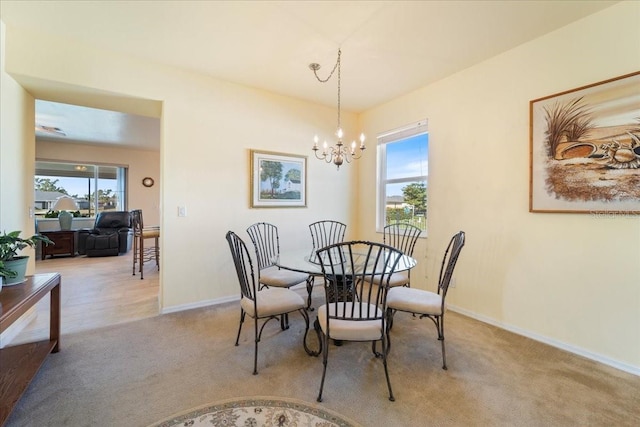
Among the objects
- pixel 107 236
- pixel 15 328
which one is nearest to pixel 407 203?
pixel 15 328

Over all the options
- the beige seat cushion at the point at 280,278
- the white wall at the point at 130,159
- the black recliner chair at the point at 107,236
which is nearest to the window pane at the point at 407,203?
the beige seat cushion at the point at 280,278

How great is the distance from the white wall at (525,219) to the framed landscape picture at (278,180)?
1.70 metres

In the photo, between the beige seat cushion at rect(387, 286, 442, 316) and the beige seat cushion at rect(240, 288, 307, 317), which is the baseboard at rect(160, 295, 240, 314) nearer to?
the beige seat cushion at rect(240, 288, 307, 317)

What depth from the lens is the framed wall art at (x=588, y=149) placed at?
2.01 metres

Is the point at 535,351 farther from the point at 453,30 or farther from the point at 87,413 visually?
the point at 87,413

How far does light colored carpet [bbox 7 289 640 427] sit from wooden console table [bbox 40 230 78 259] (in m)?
4.98

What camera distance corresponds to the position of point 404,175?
151 inches

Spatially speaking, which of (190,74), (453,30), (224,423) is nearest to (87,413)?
(224,423)

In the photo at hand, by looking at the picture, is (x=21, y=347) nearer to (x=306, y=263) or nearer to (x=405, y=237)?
(x=306, y=263)

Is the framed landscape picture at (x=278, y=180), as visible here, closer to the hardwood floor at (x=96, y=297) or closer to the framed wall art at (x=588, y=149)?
the hardwood floor at (x=96, y=297)

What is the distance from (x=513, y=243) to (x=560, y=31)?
1.85 metres

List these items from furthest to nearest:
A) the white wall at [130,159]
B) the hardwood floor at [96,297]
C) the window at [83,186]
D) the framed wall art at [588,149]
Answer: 1. the window at [83,186]
2. the white wall at [130,159]
3. the hardwood floor at [96,297]
4. the framed wall art at [588,149]

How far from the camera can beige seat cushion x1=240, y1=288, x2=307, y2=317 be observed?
208cm

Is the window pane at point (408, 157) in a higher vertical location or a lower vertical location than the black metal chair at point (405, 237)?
higher
